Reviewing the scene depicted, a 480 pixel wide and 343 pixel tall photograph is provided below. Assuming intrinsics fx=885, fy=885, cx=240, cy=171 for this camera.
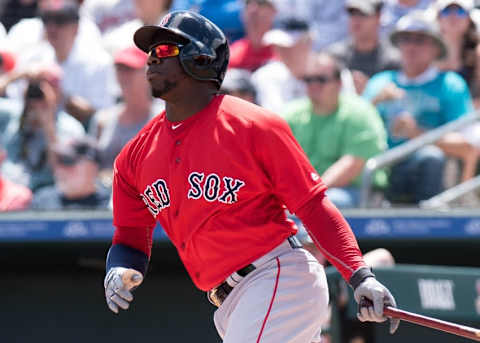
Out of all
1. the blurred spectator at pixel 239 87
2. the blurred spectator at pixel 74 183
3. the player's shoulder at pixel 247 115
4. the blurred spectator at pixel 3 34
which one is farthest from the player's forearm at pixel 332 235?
the blurred spectator at pixel 3 34

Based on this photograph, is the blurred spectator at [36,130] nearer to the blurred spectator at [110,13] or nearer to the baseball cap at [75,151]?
the baseball cap at [75,151]

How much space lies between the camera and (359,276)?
2.73 m

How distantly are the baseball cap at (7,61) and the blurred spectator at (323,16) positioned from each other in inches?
86.3

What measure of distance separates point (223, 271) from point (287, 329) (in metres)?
0.29

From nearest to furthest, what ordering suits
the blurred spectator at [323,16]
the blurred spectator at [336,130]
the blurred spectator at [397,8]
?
the blurred spectator at [336,130]
the blurred spectator at [397,8]
the blurred spectator at [323,16]

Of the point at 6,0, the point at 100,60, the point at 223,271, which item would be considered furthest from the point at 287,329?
the point at 6,0

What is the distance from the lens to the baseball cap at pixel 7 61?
716 cm

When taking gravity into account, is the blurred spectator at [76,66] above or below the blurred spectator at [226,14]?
below

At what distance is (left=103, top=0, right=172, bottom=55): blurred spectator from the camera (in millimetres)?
7145

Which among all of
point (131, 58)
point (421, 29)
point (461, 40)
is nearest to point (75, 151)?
point (131, 58)

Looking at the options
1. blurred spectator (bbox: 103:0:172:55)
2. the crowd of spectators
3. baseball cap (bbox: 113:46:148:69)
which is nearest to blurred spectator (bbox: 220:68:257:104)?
the crowd of spectators

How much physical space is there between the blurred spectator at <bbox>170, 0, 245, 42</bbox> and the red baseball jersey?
13.6 ft

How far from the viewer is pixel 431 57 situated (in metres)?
6.12

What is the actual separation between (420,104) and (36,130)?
2739 mm
